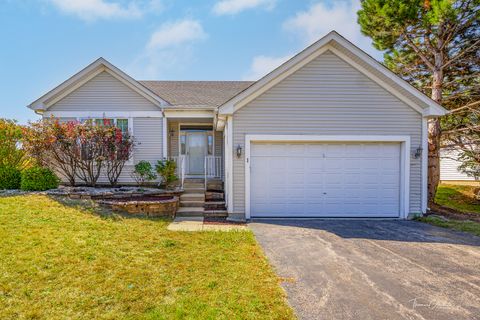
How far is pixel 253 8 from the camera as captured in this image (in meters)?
10.5

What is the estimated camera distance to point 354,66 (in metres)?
8.88

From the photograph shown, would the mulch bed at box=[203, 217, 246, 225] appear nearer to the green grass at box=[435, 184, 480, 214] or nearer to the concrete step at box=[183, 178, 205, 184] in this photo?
the concrete step at box=[183, 178, 205, 184]

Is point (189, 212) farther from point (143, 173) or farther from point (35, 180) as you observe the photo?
point (35, 180)

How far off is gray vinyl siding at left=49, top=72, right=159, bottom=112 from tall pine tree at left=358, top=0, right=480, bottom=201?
398 inches

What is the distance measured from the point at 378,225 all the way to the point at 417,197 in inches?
82.9

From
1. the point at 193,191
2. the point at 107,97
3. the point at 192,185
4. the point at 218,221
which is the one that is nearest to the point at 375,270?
the point at 218,221

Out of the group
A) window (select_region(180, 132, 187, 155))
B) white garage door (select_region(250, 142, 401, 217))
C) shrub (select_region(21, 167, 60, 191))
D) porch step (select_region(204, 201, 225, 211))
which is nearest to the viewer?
white garage door (select_region(250, 142, 401, 217))

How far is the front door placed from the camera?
13578 millimetres

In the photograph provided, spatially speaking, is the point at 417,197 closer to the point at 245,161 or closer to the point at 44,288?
the point at 245,161

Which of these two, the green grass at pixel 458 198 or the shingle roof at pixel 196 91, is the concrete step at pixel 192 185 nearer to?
the shingle roof at pixel 196 91

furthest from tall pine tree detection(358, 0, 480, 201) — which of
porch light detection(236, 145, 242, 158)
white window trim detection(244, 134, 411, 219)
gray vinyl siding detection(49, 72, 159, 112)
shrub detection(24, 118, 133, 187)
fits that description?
shrub detection(24, 118, 133, 187)

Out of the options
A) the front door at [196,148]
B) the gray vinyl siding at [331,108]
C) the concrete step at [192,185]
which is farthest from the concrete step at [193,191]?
the front door at [196,148]

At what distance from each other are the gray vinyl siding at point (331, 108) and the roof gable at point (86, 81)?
16.1 ft

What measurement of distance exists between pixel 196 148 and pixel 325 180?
6.91 meters
